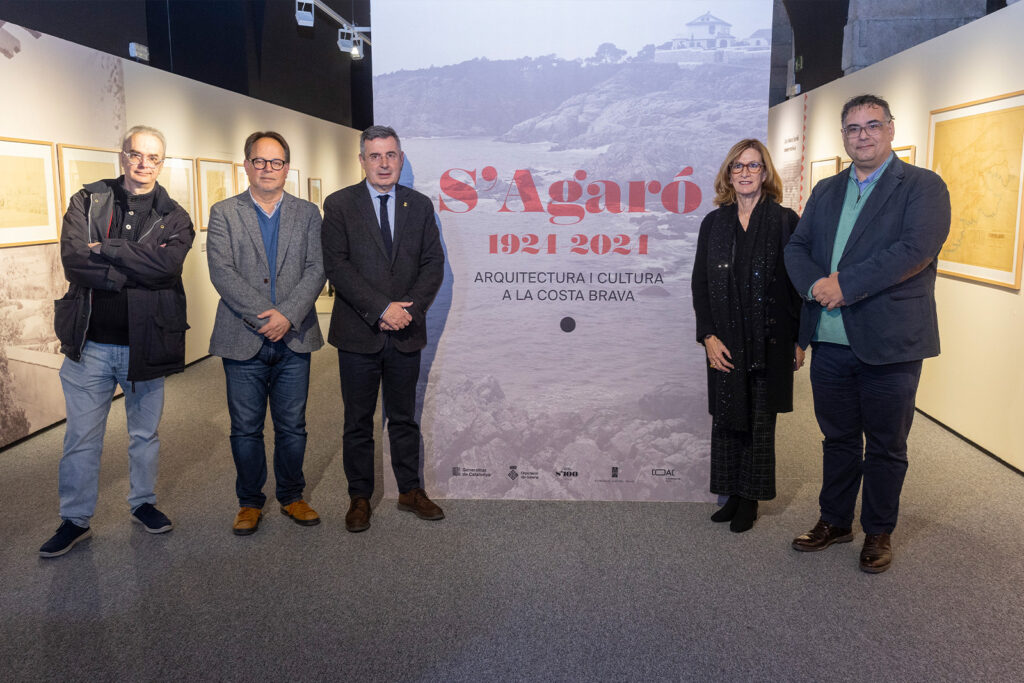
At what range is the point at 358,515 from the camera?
347cm

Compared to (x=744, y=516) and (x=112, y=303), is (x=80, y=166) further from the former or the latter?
(x=744, y=516)

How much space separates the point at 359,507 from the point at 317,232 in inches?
46.2

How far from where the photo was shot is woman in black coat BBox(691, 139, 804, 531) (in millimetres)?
3221

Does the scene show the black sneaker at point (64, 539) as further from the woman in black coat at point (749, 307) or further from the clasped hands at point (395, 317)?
the woman in black coat at point (749, 307)

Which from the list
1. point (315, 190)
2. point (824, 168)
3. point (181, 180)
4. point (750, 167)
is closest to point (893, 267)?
point (750, 167)

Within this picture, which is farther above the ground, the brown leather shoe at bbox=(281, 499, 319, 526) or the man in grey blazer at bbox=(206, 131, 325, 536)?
the man in grey blazer at bbox=(206, 131, 325, 536)

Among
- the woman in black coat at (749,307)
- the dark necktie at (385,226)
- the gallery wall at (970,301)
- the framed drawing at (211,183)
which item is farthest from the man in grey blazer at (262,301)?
the framed drawing at (211,183)

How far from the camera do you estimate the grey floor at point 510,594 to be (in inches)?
95.3

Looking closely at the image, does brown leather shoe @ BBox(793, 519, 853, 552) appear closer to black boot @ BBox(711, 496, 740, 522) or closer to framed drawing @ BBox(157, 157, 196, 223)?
black boot @ BBox(711, 496, 740, 522)

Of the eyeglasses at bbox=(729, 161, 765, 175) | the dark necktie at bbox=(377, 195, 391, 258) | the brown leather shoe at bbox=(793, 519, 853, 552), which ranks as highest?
the eyeglasses at bbox=(729, 161, 765, 175)

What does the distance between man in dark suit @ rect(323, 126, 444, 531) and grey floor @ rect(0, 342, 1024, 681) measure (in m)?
0.48

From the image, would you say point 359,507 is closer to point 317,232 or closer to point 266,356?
point 266,356

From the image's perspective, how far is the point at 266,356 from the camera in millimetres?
3342

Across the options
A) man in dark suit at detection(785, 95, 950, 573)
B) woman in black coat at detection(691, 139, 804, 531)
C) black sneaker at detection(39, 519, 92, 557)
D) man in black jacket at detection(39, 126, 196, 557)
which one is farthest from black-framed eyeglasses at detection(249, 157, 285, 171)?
man in dark suit at detection(785, 95, 950, 573)
